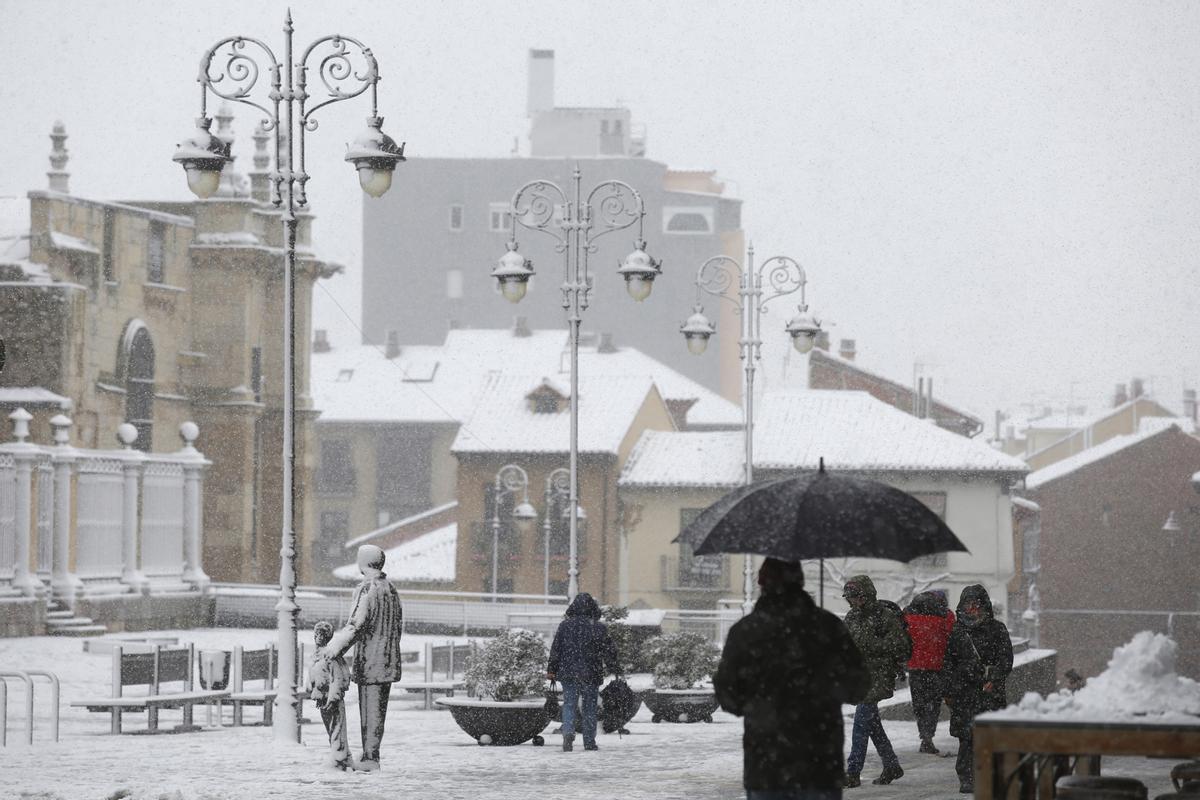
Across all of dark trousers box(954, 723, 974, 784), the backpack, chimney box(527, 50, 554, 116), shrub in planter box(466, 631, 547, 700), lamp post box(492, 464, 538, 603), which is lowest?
dark trousers box(954, 723, 974, 784)

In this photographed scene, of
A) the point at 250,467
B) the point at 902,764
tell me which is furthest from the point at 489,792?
the point at 250,467

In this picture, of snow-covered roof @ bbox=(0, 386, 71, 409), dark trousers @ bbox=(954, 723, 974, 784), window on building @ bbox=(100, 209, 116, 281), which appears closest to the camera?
dark trousers @ bbox=(954, 723, 974, 784)

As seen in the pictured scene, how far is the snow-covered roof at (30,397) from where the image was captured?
154ft

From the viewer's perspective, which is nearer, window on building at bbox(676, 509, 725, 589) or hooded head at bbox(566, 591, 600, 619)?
hooded head at bbox(566, 591, 600, 619)

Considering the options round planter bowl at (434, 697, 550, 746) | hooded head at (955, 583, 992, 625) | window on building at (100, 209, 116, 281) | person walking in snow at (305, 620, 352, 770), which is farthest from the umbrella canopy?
window on building at (100, 209, 116, 281)

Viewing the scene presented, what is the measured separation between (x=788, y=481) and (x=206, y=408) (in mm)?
45717

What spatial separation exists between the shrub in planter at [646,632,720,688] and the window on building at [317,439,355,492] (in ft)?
219

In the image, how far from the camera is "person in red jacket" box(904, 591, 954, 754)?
56.4 feet

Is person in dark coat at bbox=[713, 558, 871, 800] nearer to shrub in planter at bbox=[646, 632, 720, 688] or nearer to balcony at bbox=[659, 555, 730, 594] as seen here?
shrub in planter at bbox=[646, 632, 720, 688]

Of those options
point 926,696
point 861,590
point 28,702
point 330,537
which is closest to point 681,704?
point 926,696

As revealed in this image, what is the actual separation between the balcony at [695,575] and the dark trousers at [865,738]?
53.0 metres

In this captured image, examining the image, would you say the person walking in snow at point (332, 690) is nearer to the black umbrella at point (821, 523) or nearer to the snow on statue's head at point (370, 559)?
the snow on statue's head at point (370, 559)

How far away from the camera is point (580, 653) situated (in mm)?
18125

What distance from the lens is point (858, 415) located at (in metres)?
71.1
